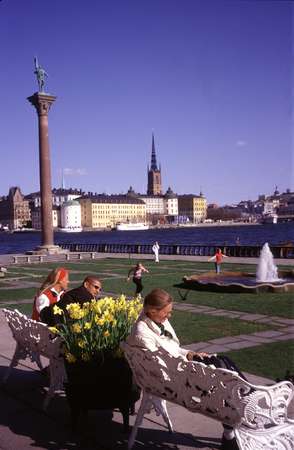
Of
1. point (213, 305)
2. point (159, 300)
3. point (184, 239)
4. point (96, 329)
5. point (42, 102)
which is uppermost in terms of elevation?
point (42, 102)

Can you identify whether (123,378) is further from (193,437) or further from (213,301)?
(213,301)

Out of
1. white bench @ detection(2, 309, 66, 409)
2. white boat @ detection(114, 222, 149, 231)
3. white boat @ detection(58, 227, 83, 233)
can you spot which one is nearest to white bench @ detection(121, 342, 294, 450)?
→ white bench @ detection(2, 309, 66, 409)

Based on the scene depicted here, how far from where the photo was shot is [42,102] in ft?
135

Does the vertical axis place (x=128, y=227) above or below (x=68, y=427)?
above

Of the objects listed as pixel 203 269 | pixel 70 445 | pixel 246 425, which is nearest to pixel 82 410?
pixel 70 445

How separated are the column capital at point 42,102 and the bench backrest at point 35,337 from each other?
3543 centimetres

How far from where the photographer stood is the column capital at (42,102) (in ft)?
135

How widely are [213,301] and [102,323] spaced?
9.78m

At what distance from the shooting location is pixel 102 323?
5465 mm

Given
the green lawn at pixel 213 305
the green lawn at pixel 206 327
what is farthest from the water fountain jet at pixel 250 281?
the green lawn at pixel 206 327

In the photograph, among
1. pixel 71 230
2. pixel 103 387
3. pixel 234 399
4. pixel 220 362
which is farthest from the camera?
pixel 71 230

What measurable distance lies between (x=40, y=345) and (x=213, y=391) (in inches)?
110

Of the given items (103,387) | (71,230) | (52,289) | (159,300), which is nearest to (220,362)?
(159,300)

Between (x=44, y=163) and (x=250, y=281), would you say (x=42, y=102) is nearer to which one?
(x=44, y=163)
